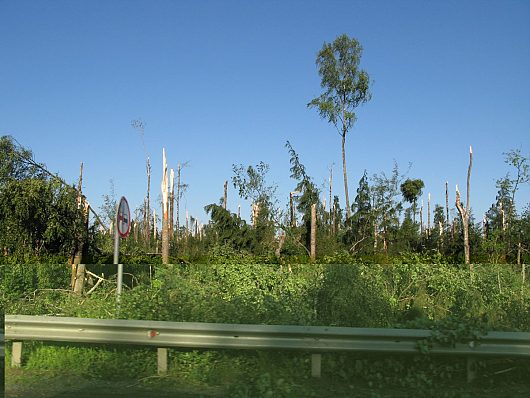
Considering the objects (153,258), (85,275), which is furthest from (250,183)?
(85,275)

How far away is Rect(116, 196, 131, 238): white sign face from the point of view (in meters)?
7.42

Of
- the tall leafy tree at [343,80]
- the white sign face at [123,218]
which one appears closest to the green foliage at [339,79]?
the tall leafy tree at [343,80]

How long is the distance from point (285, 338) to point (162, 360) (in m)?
1.17

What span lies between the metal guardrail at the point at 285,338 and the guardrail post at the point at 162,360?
27cm

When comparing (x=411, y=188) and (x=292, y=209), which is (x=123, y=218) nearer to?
(x=292, y=209)

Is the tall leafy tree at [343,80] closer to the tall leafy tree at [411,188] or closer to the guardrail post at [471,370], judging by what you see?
the tall leafy tree at [411,188]

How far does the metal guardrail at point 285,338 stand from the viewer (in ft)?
13.8

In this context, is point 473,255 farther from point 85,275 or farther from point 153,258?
point 85,275

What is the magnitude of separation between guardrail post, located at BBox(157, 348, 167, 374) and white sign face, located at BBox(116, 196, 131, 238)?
2948mm

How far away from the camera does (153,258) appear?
16.1m

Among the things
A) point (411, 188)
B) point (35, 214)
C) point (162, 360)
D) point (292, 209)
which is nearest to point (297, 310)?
point (162, 360)

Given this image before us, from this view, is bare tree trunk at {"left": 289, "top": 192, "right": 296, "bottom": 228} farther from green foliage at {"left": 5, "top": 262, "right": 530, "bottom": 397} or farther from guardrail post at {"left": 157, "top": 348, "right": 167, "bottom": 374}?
guardrail post at {"left": 157, "top": 348, "right": 167, "bottom": 374}

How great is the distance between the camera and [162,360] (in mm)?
4688

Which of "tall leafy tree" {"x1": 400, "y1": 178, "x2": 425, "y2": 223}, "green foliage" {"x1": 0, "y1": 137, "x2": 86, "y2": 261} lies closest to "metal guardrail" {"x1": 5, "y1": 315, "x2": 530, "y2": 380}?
"green foliage" {"x1": 0, "y1": 137, "x2": 86, "y2": 261}
